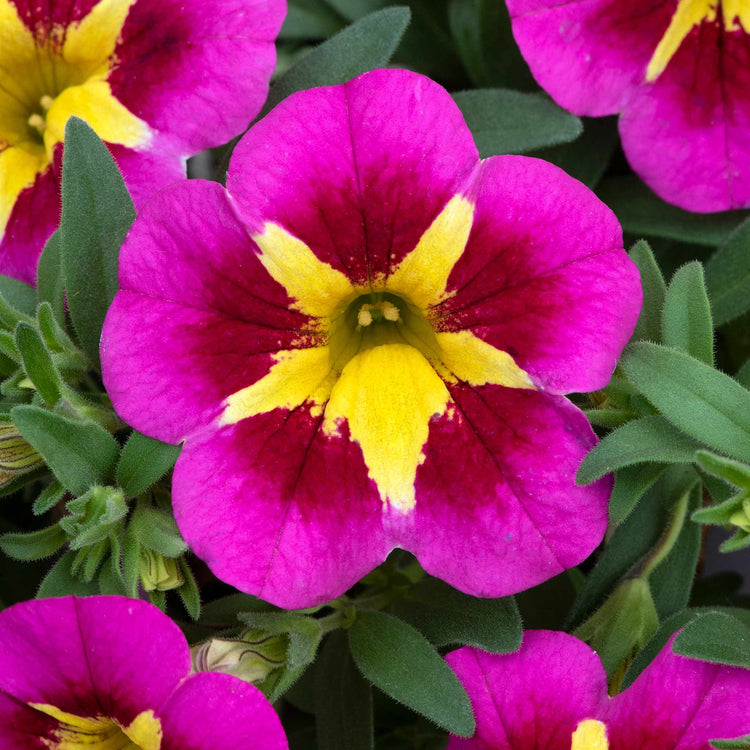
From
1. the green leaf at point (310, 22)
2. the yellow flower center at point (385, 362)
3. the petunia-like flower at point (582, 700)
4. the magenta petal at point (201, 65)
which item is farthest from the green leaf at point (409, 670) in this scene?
the green leaf at point (310, 22)

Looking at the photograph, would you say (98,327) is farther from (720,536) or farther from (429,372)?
(720,536)

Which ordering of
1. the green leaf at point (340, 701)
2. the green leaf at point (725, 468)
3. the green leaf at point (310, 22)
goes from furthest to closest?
the green leaf at point (310, 22) → the green leaf at point (340, 701) → the green leaf at point (725, 468)

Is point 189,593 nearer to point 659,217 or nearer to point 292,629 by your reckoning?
point 292,629

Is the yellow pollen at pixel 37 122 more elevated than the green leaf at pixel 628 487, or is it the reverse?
the yellow pollen at pixel 37 122

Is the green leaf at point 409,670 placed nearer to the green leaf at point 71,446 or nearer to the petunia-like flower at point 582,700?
the petunia-like flower at point 582,700

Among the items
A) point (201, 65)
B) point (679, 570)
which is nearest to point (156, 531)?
point (201, 65)

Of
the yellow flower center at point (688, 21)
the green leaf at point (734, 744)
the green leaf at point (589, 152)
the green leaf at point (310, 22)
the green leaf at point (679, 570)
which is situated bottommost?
the green leaf at point (679, 570)

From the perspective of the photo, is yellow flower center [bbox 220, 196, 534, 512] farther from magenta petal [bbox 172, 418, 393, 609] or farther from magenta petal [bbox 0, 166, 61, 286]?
magenta petal [bbox 0, 166, 61, 286]

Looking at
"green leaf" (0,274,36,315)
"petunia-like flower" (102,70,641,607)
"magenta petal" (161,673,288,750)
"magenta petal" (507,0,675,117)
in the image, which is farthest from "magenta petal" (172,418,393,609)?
"magenta petal" (507,0,675,117)
